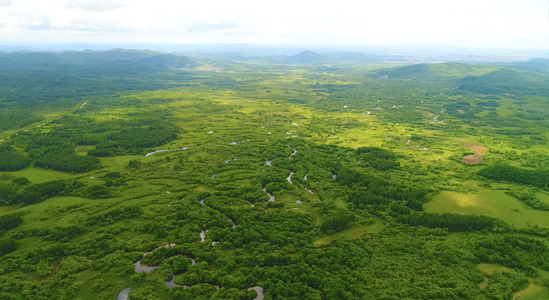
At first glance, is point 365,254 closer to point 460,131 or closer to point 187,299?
point 187,299

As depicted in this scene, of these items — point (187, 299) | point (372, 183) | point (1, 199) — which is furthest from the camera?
point (372, 183)

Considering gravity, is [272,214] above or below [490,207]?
above

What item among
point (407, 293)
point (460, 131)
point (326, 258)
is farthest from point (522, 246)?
point (460, 131)

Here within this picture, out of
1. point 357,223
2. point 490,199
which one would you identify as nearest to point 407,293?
point 357,223

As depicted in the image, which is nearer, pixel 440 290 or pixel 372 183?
pixel 440 290

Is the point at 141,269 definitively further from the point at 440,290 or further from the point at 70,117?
the point at 70,117

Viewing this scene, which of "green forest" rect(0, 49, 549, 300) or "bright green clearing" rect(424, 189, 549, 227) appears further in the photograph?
"bright green clearing" rect(424, 189, 549, 227)

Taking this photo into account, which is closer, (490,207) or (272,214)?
(272,214)

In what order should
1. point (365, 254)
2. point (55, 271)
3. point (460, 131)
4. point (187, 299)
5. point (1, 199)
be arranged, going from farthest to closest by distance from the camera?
point (460, 131)
point (1, 199)
point (365, 254)
point (55, 271)
point (187, 299)

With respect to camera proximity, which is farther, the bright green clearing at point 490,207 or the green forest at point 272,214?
the bright green clearing at point 490,207
